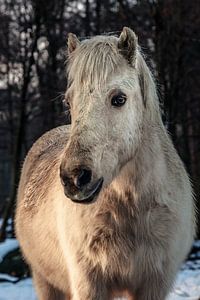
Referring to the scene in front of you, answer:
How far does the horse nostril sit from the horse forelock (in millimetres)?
498

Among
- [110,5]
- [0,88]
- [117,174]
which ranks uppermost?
[110,5]

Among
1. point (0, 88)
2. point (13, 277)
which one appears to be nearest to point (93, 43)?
point (13, 277)

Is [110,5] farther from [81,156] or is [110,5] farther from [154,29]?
[81,156]

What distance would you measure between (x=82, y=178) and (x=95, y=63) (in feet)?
2.25

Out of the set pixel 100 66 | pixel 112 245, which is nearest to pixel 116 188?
pixel 112 245

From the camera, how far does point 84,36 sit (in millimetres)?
11062

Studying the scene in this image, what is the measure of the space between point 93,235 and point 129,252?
0.24 metres

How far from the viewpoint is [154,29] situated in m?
9.06

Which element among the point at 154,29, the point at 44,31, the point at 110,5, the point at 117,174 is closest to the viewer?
the point at 117,174

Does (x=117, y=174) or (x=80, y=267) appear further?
(x=80, y=267)

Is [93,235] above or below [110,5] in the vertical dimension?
below

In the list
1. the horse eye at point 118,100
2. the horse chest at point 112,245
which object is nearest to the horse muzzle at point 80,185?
the horse eye at point 118,100

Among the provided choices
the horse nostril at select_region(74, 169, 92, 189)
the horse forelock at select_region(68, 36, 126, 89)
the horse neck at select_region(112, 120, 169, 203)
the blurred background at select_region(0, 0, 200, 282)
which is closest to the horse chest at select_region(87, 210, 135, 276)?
the horse neck at select_region(112, 120, 169, 203)

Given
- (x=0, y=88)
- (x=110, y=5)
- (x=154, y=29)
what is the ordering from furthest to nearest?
(x=0, y=88) < (x=110, y=5) < (x=154, y=29)
